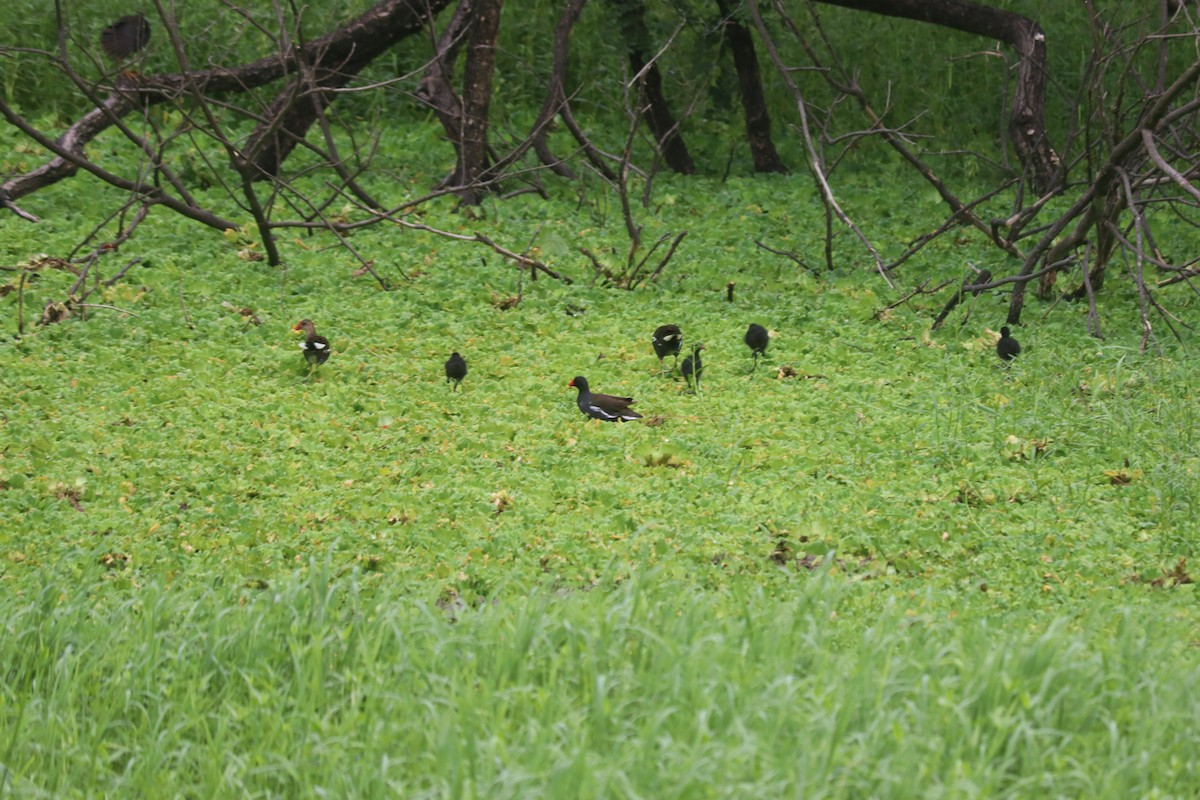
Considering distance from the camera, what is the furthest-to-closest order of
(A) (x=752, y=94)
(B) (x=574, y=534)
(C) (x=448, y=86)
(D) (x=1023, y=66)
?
1. (A) (x=752, y=94)
2. (C) (x=448, y=86)
3. (D) (x=1023, y=66)
4. (B) (x=574, y=534)

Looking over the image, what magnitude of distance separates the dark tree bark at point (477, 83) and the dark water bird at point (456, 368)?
10.9ft

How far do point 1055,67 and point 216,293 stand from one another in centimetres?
914

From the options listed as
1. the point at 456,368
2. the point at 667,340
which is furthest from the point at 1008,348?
the point at 456,368

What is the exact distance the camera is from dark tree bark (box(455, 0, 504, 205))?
424 inches

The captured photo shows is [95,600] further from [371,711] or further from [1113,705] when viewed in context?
[1113,705]

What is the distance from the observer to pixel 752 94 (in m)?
12.3

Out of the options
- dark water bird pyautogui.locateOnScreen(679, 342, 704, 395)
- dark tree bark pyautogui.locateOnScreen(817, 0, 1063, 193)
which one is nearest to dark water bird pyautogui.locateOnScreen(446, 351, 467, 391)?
dark water bird pyautogui.locateOnScreen(679, 342, 704, 395)

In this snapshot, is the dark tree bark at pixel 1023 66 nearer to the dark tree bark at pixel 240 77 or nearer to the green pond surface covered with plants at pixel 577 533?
the green pond surface covered with plants at pixel 577 533

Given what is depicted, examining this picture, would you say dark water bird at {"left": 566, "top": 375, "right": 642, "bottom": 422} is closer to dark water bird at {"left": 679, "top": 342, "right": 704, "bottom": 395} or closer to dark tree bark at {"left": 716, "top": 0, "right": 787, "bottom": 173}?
dark water bird at {"left": 679, "top": 342, "right": 704, "bottom": 395}

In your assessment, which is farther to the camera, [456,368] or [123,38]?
[123,38]

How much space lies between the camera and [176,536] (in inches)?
231

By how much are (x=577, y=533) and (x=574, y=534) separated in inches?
0.6

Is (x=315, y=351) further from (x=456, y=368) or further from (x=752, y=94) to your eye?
(x=752, y=94)

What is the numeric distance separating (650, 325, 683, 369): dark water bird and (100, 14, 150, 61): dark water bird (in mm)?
6696
